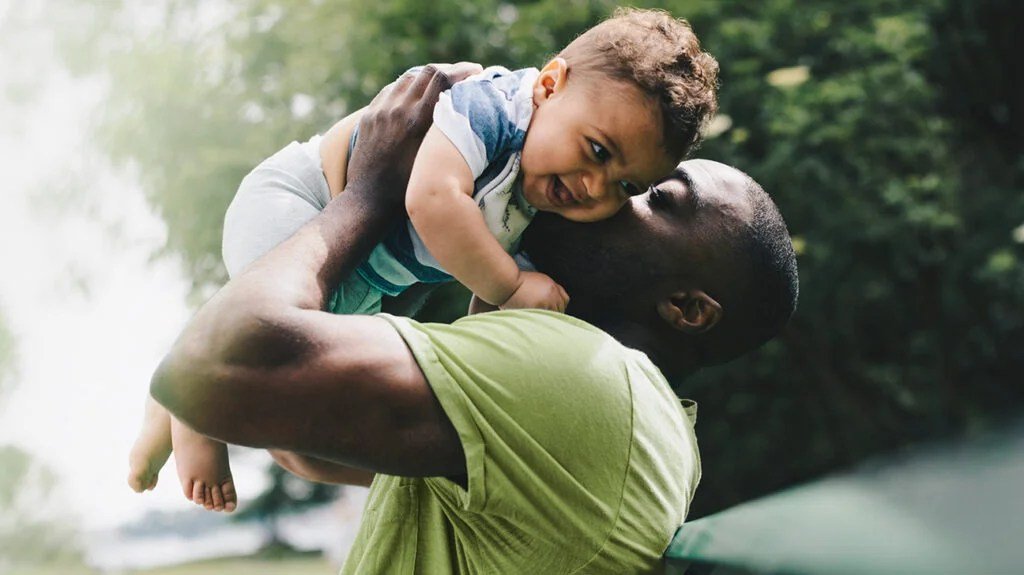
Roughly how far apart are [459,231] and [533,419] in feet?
1.09

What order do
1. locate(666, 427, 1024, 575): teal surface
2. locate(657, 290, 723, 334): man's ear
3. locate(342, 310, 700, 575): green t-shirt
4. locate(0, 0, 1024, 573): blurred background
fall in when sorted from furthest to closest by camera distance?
locate(0, 0, 1024, 573): blurred background < locate(657, 290, 723, 334): man's ear < locate(342, 310, 700, 575): green t-shirt < locate(666, 427, 1024, 575): teal surface

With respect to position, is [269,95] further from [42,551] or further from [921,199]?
[42,551]

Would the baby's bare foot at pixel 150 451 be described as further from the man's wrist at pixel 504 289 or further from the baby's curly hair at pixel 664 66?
the baby's curly hair at pixel 664 66

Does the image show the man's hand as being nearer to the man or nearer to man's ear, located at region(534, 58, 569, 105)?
the man

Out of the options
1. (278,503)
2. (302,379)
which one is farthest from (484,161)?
(278,503)

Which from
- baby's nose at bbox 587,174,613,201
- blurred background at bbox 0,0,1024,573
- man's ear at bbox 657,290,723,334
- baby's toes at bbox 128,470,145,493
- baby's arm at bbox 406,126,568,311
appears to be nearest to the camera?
baby's arm at bbox 406,126,568,311

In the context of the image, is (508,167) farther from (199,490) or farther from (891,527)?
(891,527)

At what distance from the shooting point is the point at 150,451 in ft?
6.12

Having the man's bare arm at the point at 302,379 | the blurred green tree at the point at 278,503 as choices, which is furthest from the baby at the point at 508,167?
the blurred green tree at the point at 278,503

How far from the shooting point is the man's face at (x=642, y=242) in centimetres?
170

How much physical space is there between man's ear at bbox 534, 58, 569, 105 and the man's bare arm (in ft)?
1.65

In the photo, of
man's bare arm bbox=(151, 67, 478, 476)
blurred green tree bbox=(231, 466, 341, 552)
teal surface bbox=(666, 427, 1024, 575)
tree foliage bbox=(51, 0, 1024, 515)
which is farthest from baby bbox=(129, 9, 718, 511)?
blurred green tree bbox=(231, 466, 341, 552)

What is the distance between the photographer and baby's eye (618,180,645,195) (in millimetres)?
1630

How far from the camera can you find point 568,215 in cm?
166
